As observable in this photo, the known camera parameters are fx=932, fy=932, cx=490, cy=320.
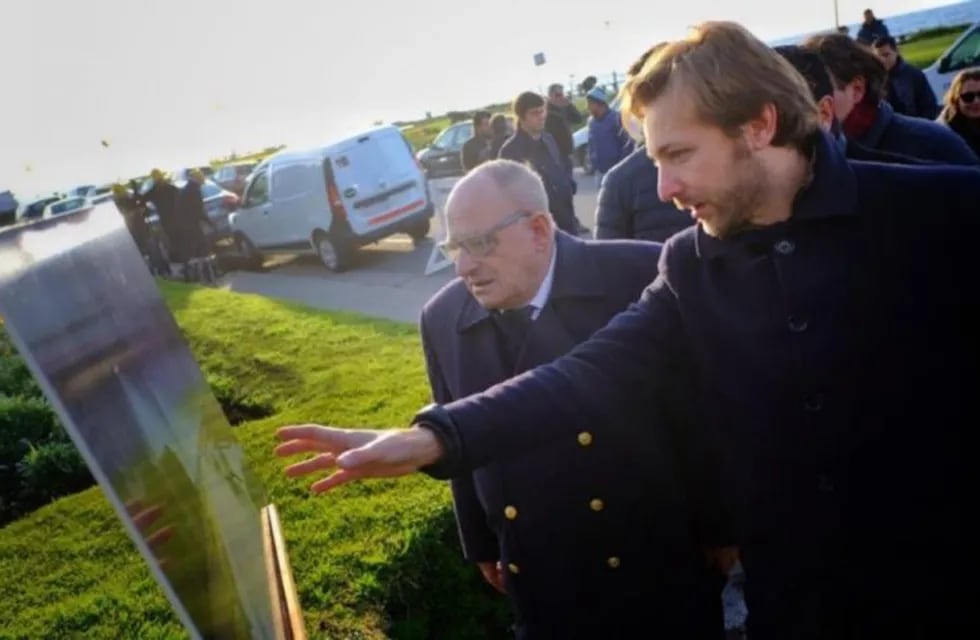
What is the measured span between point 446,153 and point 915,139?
21296 mm

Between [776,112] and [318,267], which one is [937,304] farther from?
[318,267]

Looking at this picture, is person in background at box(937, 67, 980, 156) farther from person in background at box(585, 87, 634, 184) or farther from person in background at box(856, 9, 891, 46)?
person in background at box(856, 9, 891, 46)

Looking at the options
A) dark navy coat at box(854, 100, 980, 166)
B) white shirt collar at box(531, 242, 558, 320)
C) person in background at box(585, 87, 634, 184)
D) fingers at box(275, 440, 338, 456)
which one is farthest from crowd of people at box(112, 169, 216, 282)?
fingers at box(275, 440, 338, 456)

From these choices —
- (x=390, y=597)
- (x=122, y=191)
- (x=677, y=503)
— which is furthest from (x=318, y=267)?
(x=677, y=503)

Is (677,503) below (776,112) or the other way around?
below

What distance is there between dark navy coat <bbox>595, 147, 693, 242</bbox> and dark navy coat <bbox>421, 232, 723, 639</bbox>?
200 cm

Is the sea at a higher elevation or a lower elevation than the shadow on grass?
lower

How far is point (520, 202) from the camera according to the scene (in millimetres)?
2635

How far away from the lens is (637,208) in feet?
15.5

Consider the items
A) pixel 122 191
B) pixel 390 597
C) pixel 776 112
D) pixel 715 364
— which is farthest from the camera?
pixel 122 191

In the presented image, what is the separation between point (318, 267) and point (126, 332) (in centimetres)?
1496

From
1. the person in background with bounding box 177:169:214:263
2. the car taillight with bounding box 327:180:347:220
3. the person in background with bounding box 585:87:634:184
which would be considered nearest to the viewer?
the person in background with bounding box 585:87:634:184

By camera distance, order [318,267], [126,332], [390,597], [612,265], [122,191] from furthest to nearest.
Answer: [122,191], [318,267], [390,597], [612,265], [126,332]

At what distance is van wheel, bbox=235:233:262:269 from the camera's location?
17.8 meters
